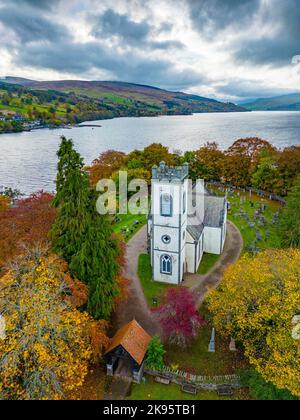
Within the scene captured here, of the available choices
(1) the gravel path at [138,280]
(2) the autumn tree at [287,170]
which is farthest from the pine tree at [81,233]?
(2) the autumn tree at [287,170]

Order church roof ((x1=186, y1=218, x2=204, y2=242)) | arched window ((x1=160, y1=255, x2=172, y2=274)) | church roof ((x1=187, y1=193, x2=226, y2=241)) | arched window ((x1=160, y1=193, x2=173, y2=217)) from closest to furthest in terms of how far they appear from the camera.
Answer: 1. arched window ((x1=160, y1=193, x2=173, y2=217))
2. arched window ((x1=160, y1=255, x2=172, y2=274))
3. church roof ((x1=186, y1=218, x2=204, y2=242))
4. church roof ((x1=187, y1=193, x2=226, y2=241))

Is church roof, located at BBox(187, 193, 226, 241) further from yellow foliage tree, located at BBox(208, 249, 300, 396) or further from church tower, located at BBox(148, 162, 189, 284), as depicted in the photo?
yellow foliage tree, located at BBox(208, 249, 300, 396)

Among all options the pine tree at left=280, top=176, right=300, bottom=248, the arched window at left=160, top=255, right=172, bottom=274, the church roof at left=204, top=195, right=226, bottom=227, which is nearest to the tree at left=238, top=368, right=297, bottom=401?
the arched window at left=160, top=255, right=172, bottom=274

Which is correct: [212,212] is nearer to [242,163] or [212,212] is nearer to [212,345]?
[212,345]

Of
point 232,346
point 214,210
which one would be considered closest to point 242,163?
point 214,210

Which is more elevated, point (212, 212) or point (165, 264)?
point (212, 212)

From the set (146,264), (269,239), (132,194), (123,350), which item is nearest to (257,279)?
(123,350)
